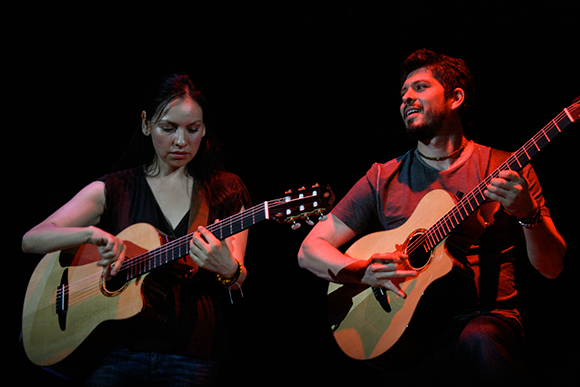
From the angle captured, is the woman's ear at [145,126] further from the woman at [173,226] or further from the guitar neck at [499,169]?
the guitar neck at [499,169]

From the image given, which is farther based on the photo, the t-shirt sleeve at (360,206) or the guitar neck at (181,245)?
the t-shirt sleeve at (360,206)

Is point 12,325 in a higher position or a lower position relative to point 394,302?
higher

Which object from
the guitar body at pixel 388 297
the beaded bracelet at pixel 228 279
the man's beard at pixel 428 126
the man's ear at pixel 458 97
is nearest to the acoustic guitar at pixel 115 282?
the beaded bracelet at pixel 228 279

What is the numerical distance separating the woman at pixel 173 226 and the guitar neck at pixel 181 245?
7cm

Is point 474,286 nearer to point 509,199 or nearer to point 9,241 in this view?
point 509,199

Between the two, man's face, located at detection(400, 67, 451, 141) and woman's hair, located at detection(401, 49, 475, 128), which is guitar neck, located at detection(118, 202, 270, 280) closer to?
man's face, located at detection(400, 67, 451, 141)

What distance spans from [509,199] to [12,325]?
140 inches

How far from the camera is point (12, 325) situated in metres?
3.43

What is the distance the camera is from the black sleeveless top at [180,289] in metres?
2.32

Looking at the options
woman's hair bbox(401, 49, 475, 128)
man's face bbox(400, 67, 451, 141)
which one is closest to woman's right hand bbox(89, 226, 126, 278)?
man's face bbox(400, 67, 451, 141)

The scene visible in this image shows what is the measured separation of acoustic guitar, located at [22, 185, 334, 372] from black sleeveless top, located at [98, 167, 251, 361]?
0.08m

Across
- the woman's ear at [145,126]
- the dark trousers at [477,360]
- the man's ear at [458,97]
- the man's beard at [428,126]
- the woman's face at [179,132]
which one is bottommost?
the dark trousers at [477,360]

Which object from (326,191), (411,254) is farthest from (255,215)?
(411,254)

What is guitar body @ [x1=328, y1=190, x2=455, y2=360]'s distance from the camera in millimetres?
2172
